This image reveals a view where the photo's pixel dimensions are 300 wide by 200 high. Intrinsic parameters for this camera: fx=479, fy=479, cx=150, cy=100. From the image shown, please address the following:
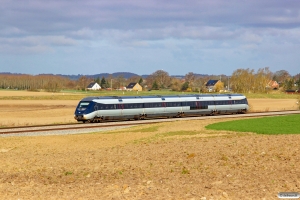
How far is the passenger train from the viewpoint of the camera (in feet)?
154

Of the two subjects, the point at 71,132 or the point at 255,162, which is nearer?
the point at 255,162

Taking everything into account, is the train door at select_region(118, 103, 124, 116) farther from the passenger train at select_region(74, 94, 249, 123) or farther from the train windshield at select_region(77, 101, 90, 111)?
the train windshield at select_region(77, 101, 90, 111)

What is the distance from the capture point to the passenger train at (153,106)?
46.8 metres

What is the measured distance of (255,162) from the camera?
16438 millimetres

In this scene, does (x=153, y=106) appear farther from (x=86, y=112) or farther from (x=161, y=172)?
(x=161, y=172)

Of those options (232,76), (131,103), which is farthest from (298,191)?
(232,76)

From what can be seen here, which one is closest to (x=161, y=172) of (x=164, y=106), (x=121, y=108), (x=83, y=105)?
(x=83, y=105)

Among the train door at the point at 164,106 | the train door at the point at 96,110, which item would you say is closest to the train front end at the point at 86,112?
the train door at the point at 96,110

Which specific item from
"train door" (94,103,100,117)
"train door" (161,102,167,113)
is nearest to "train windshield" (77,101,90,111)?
"train door" (94,103,100,117)

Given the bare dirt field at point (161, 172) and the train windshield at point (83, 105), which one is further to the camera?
the train windshield at point (83, 105)

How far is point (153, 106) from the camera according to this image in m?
52.0

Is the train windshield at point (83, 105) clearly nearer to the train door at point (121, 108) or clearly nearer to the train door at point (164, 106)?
the train door at point (121, 108)

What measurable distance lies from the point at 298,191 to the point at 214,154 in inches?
238

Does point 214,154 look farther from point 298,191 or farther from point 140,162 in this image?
point 298,191
